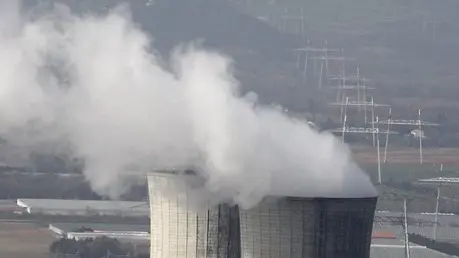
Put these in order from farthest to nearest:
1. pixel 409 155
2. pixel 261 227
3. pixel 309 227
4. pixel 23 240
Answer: pixel 409 155
pixel 23 240
pixel 261 227
pixel 309 227

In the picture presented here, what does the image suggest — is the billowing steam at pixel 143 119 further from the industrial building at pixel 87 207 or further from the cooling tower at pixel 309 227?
the industrial building at pixel 87 207

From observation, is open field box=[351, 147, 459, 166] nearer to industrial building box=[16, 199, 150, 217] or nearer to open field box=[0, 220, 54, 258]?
industrial building box=[16, 199, 150, 217]

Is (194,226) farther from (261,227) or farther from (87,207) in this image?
(87,207)

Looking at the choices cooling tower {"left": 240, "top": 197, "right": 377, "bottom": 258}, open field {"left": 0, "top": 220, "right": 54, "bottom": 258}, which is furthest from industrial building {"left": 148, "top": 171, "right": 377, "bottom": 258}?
open field {"left": 0, "top": 220, "right": 54, "bottom": 258}

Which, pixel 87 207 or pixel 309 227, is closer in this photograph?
pixel 309 227

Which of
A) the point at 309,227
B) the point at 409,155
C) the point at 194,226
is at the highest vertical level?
the point at 409,155

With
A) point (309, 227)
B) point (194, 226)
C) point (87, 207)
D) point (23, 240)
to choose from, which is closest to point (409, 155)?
point (87, 207)

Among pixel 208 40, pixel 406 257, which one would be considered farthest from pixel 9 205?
pixel 208 40

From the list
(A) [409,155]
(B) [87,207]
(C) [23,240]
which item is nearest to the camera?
(C) [23,240]
